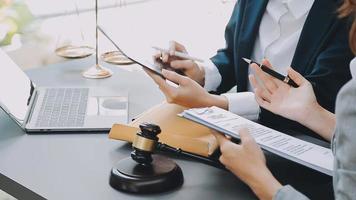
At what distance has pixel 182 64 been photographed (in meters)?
1.48

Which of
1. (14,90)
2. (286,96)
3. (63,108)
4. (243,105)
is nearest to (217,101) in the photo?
(243,105)

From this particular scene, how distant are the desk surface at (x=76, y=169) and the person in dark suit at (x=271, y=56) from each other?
23 cm

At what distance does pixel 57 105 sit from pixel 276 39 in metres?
0.66

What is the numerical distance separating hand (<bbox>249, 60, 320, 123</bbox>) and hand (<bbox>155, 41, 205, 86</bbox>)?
0.29m

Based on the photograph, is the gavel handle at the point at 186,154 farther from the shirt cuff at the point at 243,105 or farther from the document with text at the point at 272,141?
the shirt cuff at the point at 243,105

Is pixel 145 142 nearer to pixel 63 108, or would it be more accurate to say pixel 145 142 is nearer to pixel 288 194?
pixel 288 194

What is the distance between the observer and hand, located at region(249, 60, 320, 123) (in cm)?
114

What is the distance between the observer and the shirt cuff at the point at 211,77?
1.54 m

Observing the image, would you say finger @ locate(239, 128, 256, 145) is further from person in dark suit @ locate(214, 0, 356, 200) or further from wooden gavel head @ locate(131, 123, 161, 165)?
wooden gavel head @ locate(131, 123, 161, 165)

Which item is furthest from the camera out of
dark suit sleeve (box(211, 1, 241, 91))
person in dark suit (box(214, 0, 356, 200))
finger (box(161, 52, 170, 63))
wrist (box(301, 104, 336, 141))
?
dark suit sleeve (box(211, 1, 241, 91))

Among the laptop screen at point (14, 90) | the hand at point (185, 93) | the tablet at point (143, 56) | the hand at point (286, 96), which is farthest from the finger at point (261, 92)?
the laptop screen at point (14, 90)

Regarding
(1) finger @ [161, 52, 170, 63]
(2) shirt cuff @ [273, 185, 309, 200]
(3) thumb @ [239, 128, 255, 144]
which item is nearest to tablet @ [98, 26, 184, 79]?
(1) finger @ [161, 52, 170, 63]

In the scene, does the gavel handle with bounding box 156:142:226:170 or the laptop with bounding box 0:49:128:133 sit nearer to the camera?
the gavel handle with bounding box 156:142:226:170

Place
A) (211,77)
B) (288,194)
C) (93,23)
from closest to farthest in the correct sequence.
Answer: (288,194)
(211,77)
(93,23)
